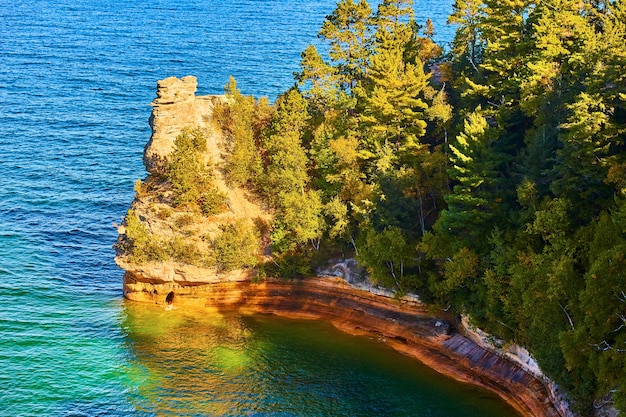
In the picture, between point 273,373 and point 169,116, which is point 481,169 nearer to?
point 273,373

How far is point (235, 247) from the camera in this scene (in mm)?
74562

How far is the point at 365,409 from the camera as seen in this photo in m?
59.2

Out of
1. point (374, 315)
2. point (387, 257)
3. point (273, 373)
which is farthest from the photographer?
point (374, 315)

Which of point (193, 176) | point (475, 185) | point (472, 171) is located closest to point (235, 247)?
point (193, 176)

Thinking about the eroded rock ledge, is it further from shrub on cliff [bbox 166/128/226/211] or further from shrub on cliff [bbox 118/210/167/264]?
shrub on cliff [bbox 166/128/226/211]

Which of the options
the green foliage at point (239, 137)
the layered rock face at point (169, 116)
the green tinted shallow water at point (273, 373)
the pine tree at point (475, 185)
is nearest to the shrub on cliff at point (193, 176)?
the layered rock face at point (169, 116)

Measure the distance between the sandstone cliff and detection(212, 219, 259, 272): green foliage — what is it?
133 centimetres

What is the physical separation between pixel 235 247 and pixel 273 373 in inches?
608

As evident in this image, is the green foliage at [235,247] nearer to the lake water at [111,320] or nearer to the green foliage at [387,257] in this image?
the lake water at [111,320]

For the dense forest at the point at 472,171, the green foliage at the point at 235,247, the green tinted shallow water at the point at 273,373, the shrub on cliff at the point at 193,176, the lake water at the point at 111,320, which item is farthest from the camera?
the shrub on cliff at the point at 193,176

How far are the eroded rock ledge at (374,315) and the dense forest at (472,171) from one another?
2.45 metres

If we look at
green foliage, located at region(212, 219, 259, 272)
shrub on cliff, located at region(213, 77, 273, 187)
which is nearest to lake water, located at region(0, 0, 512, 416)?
green foliage, located at region(212, 219, 259, 272)

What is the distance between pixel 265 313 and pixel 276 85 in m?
61.9

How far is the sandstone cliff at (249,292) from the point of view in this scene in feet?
217
